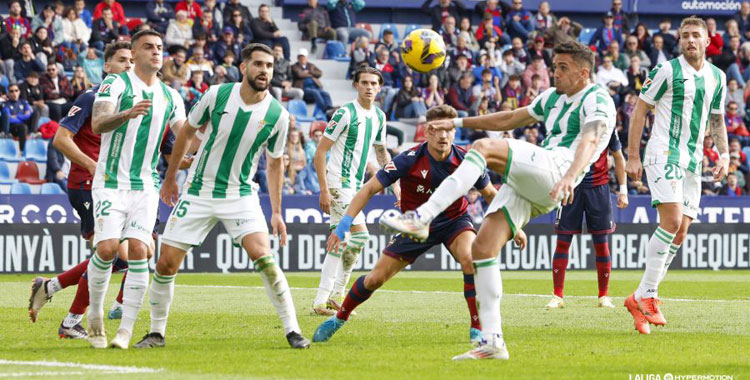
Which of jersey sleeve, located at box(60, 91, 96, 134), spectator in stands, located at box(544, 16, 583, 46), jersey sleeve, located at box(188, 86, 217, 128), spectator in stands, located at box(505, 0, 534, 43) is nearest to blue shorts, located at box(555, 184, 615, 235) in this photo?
jersey sleeve, located at box(60, 91, 96, 134)

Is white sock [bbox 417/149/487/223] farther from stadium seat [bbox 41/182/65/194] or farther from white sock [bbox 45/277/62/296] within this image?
stadium seat [bbox 41/182/65/194]

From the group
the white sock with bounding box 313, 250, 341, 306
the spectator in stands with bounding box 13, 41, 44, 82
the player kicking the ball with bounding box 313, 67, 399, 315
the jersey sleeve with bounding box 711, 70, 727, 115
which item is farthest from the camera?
the spectator in stands with bounding box 13, 41, 44, 82

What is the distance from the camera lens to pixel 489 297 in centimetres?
814

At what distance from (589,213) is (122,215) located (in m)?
6.24

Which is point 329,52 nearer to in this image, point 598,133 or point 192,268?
point 192,268

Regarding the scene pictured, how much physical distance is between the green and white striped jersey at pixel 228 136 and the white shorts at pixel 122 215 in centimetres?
43

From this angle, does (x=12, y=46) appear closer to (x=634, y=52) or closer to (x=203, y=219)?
(x=634, y=52)

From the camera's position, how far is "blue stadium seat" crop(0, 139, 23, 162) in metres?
23.0

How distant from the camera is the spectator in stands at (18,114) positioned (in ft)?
75.6

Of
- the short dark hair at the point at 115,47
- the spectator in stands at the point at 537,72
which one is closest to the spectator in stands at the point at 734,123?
the spectator in stands at the point at 537,72

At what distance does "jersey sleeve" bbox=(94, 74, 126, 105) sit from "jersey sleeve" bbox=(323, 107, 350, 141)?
407 centimetres

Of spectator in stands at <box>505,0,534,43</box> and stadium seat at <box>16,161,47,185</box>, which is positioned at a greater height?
spectator in stands at <box>505,0,534,43</box>

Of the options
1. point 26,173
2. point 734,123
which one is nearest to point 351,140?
point 26,173

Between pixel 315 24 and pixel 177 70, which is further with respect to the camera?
pixel 315 24
